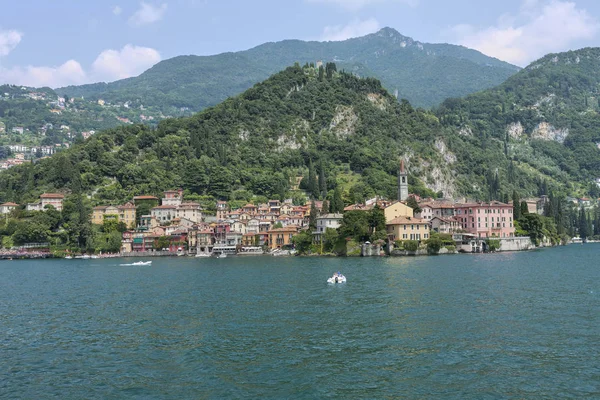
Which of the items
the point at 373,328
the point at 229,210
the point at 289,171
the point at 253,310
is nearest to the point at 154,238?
the point at 229,210

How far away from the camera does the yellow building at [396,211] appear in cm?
10631

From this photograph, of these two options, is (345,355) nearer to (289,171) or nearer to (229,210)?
(229,210)

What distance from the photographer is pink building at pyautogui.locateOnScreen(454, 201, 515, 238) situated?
371 feet

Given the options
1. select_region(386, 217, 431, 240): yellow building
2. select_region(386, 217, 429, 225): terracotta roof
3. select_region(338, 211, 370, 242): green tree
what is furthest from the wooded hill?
select_region(338, 211, 370, 242): green tree

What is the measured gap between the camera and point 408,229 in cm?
9969

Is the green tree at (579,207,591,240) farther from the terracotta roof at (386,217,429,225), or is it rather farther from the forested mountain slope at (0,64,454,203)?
the terracotta roof at (386,217,429,225)

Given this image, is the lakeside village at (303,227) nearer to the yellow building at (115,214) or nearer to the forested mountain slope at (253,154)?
the yellow building at (115,214)

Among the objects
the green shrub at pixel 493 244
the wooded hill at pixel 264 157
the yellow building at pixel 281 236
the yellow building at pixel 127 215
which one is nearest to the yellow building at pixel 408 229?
the green shrub at pixel 493 244

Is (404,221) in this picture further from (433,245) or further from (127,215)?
(127,215)

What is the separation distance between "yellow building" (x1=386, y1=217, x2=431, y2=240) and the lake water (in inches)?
1474

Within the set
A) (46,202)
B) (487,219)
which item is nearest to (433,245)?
(487,219)

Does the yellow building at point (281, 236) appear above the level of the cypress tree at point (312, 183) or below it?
below

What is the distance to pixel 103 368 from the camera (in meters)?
29.4

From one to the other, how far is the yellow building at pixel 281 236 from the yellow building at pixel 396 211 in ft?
62.6
